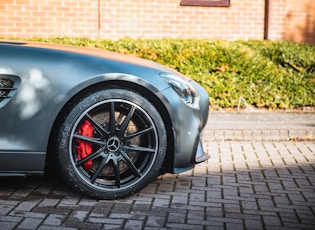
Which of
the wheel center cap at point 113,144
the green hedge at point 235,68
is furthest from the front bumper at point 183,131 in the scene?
the green hedge at point 235,68

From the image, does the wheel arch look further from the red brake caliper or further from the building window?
the building window

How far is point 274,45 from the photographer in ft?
31.9

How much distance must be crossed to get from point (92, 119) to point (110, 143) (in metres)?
0.22

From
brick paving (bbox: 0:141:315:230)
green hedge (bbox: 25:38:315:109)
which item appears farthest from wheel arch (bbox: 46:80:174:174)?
green hedge (bbox: 25:38:315:109)

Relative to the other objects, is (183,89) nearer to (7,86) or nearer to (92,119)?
(92,119)

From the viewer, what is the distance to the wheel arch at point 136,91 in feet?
12.9

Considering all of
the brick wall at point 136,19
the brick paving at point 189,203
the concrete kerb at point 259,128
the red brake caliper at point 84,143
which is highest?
the brick wall at point 136,19

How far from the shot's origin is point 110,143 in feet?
12.9

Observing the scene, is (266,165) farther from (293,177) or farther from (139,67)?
(139,67)

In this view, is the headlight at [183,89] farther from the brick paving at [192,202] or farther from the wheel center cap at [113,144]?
the brick paving at [192,202]

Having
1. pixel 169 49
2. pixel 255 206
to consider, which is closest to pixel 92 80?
pixel 255 206

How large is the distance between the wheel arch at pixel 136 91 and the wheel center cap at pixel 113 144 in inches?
14.6

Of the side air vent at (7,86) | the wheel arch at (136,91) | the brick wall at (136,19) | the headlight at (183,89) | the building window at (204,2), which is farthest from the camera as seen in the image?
the building window at (204,2)

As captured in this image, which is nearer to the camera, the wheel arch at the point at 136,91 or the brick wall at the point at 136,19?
the wheel arch at the point at 136,91
